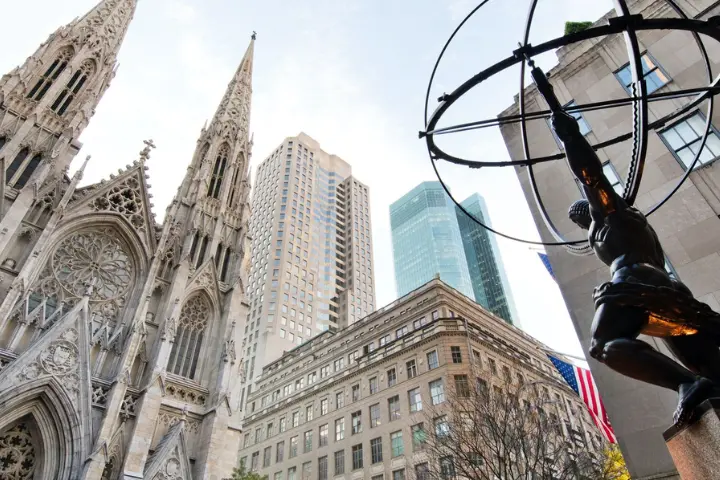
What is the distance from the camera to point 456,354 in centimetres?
3494

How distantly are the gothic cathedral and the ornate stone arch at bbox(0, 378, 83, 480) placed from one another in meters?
0.05

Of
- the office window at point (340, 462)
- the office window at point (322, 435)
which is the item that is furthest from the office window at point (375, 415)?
the office window at point (322, 435)

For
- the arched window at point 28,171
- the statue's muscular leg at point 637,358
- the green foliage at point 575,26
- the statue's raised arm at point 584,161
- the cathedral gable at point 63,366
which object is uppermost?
the green foliage at point 575,26

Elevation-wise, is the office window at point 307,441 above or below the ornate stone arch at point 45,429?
above

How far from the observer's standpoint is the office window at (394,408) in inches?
1406

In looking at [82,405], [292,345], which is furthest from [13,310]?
[292,345]

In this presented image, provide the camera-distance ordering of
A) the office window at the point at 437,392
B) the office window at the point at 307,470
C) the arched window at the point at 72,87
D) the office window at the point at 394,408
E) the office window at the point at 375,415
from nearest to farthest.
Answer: the arched window at the point at 72,87 < the office window at the point at 437,392 < the office window at the point at 394,408 < the office window at the point at 375,415 < the office window at the point at 307,470

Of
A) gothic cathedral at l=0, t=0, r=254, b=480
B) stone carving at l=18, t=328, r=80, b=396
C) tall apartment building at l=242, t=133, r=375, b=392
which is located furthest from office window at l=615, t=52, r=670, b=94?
tall apartment building at l=242, t=133, r=375, b=392

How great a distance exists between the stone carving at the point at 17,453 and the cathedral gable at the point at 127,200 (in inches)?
439

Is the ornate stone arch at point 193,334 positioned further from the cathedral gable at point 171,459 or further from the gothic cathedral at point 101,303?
the cathedral gable at point 171,459

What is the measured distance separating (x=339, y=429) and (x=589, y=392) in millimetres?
30114

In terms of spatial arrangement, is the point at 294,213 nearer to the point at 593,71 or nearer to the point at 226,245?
the point at 226,245

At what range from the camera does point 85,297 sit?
21.4 meters

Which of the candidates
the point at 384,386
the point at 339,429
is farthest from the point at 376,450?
the point at 339,429
